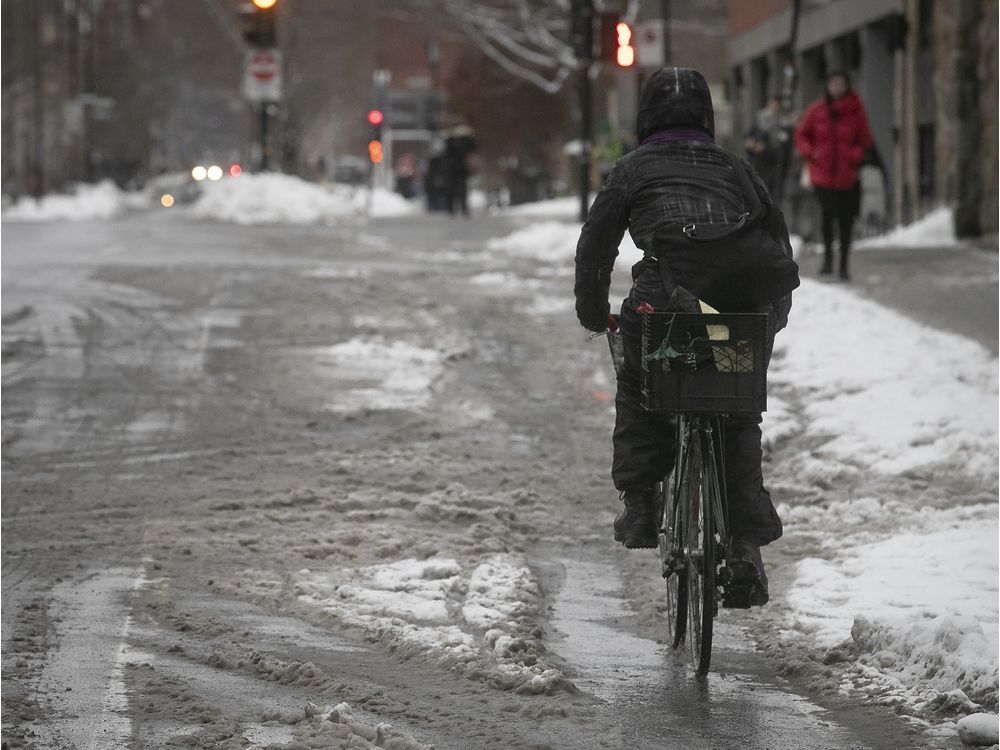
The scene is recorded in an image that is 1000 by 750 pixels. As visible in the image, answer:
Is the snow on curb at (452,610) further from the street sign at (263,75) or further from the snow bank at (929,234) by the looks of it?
the street sign at (263,75)

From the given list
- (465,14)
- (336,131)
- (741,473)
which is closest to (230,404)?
(741,473)

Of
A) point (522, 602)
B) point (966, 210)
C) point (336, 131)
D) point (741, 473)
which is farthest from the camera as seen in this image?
point (336, 131)

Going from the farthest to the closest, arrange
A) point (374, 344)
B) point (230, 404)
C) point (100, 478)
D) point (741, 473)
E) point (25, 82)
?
point (25, 82) → point (374, 344) → point (230, 404) → point (100, 478) → point (741, 473)

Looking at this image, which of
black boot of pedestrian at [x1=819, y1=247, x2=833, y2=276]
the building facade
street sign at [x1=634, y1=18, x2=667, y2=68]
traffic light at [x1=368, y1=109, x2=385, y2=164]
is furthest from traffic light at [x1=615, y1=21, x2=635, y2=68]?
traffic light at [x1=368, y1=109, x2=385, y2=164]

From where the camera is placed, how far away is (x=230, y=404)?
38.6 feet

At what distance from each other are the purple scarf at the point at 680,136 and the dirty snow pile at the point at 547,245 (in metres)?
15.4

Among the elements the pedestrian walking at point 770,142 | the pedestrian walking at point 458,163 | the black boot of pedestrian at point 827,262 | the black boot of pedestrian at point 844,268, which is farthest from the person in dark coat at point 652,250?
the pedestrian walking at point 458,163

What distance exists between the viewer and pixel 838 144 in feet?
58.5

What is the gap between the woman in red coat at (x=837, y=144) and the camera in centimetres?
1784

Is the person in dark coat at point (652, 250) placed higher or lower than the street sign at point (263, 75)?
lower

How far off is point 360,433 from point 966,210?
45.2ft

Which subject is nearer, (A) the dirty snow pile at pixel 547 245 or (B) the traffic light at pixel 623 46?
(A) the dirty snow pile at pixel 547 245

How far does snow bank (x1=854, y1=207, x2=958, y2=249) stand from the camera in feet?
76.7

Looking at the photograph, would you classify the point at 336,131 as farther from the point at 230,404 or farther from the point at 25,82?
the point at 230,404
